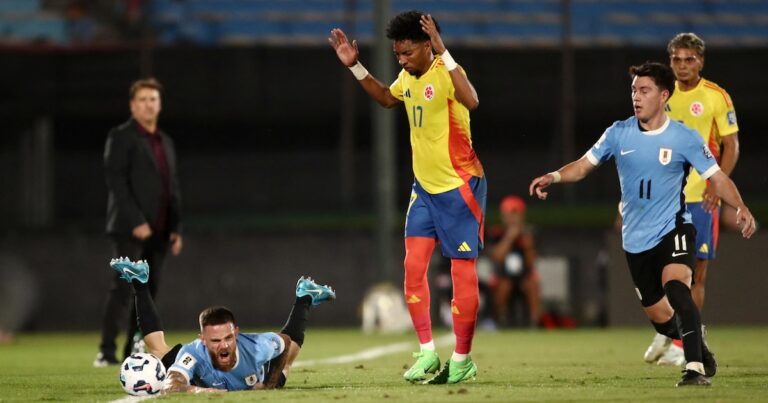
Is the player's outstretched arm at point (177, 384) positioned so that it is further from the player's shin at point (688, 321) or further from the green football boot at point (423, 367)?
the player's shin at point (688, 321)

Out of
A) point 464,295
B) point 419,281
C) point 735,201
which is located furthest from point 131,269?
point 735,201

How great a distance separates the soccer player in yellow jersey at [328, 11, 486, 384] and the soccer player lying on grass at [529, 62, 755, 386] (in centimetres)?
43

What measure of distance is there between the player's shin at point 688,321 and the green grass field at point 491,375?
0.61ft

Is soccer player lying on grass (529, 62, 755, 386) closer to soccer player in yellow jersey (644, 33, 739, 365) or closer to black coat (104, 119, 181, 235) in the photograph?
soccer player in yellow jersey (644, 33, 739, 365)

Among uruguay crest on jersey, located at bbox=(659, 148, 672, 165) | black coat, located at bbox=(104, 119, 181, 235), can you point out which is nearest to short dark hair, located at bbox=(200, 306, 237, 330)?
uruguay crest on jersey, located at bbox=(659, 148, 672, 165)

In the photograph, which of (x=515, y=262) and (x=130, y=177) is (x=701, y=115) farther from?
(x=515, y=262)

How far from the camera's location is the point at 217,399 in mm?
6273

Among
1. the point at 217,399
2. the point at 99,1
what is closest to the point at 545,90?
the point at 99,1

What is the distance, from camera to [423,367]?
24.5 feet

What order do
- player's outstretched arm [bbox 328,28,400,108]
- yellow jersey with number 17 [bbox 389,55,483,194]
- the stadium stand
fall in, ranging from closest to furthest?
yellow jersey with number 17 [bbox 389,55,483,194]
player's outstretched arm [bbox 328,28,400,108]
the stadium stand

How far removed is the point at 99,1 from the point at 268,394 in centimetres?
1517

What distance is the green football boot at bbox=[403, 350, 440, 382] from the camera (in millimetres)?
7441

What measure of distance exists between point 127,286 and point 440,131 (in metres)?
3.46

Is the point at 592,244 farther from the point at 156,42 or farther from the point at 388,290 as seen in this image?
the point at 156,42
